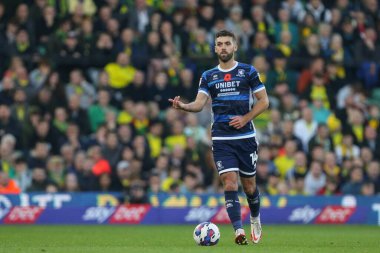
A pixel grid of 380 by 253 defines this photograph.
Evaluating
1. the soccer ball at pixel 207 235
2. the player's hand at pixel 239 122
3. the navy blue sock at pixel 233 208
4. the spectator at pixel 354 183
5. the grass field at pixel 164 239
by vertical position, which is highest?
the player's hand at pixel 239 122

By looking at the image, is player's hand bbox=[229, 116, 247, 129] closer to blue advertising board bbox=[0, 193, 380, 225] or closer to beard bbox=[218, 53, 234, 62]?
beard bbox=[218, 53, 234, 62]

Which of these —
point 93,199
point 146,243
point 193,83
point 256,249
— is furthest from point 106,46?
point 256,249

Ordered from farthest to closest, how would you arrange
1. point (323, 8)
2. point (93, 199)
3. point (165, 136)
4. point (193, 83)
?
point (323, 8) → point (193, 83) → point (165, 136) → point (93, 199)

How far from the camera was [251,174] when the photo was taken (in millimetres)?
12219

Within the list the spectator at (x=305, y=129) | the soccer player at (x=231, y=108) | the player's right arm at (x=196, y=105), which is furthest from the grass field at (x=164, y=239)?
the spectator at (x=305, y=129)

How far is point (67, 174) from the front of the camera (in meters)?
19.2

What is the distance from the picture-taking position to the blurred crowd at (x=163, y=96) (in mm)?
19484

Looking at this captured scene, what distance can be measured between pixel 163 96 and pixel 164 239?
291 inches

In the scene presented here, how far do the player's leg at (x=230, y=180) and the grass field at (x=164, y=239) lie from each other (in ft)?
0.79

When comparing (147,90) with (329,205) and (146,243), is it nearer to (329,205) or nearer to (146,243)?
(329,205)

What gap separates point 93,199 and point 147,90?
9.24 feet

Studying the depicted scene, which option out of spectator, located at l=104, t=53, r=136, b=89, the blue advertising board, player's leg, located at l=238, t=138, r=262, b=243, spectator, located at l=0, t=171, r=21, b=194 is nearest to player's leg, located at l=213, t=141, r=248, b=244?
player's leg, located at l=238, t=138, r=262, b=243

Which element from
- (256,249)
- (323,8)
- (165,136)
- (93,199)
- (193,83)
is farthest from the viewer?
(323,8)

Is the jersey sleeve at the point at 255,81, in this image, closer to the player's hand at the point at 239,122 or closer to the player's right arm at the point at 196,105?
the player's hand at the point at 239,122
